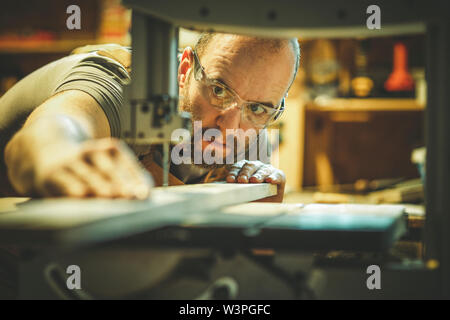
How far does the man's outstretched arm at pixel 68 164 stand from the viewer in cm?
68

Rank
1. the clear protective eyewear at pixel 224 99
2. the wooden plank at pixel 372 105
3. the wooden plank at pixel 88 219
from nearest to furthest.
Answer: the wooden plank at pixel 88 219
the clear protective eyewear at pixel 224 99
the wooden plank at pixel 372 105

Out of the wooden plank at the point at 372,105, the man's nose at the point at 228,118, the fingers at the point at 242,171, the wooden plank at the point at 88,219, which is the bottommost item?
the fingers at the point at 242,171

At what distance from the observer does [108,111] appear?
1092 millimetres

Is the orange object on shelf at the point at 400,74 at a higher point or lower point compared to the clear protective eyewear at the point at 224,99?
higher

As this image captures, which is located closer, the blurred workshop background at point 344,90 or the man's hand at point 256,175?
the man's hand at point 256,175

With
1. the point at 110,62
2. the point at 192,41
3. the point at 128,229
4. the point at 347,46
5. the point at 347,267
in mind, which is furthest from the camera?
the point at 347,46

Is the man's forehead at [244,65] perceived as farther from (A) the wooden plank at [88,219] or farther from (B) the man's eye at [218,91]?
(A) the wooden plank at [88,219]

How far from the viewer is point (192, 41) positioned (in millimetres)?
3326

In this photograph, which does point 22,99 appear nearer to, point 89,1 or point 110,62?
point 110,62

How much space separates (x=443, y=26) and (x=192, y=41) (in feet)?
8.78

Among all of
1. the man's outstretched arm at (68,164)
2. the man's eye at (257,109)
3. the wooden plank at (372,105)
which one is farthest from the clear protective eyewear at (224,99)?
the wooden plank at (372,105)

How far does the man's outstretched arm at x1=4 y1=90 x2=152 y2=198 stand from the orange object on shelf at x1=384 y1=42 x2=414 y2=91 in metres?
3.05

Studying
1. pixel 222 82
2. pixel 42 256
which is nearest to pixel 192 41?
pixel 222 82

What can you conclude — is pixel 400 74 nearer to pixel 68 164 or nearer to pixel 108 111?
pixel 108 111
